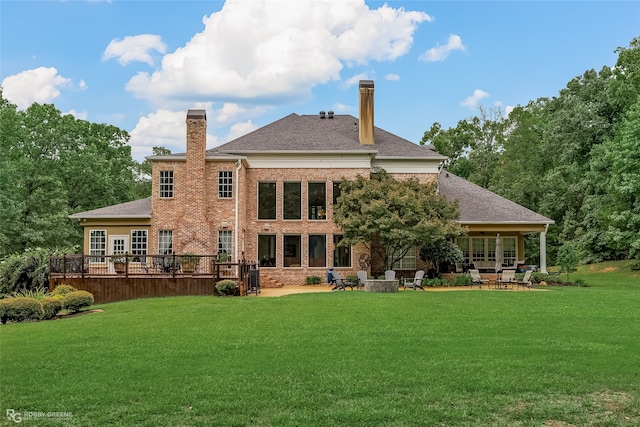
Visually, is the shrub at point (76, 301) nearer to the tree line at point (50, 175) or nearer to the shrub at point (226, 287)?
the shrub at point (226, 287)

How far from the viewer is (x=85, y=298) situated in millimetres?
17828

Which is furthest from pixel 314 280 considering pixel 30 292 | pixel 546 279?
pixel 30 292

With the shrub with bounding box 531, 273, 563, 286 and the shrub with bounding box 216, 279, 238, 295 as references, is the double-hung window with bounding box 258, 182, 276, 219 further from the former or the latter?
the shrub with bounding box 531, 273, 563, 286

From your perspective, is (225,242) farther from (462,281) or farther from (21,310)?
(21,310)

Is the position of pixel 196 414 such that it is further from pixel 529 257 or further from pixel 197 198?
pixel 529 257

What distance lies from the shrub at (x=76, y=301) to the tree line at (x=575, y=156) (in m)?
28.6

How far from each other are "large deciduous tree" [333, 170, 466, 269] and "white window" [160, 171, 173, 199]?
25.3 ft

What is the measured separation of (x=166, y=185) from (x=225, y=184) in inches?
107

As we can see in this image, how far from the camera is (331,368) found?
8281 millimetres

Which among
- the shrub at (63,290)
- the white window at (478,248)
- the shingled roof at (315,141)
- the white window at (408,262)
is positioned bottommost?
the shrub at (63,290)

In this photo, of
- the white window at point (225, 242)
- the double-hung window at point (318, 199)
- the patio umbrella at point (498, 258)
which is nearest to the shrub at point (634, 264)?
the patio umbrella at point (498, 258)

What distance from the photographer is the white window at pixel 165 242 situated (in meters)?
25.9

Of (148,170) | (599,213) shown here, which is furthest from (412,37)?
(148,170)

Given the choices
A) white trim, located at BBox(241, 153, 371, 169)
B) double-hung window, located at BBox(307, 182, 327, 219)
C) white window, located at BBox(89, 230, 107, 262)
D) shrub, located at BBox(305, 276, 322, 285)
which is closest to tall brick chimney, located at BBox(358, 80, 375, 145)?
white trim, located at BBox(241, 153, 371, 169)
